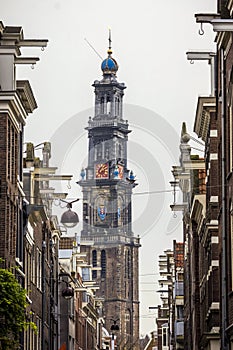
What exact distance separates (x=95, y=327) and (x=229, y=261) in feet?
322

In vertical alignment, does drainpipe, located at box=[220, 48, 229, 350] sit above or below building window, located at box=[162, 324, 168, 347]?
below

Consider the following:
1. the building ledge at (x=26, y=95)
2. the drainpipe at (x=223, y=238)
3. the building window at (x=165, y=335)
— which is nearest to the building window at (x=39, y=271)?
the building ledge at (x=26, y=95)

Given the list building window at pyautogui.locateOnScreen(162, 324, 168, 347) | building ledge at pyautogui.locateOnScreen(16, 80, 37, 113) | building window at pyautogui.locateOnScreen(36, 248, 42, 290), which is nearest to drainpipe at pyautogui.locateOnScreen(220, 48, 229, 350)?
building ledge at pyautogui.locateOnScreen(16, 80, 37, 113)

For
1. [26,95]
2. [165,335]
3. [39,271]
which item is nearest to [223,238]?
[26,95]

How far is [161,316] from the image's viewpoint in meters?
144

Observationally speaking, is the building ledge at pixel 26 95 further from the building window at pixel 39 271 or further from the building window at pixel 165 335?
the building window at pixel 165 335

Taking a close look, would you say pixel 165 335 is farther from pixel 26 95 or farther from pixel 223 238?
pixel 223 238

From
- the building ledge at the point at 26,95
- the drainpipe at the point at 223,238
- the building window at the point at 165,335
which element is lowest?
the drainpipe at the point at 223,238

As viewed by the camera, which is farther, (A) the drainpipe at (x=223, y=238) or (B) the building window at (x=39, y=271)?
(B) the building window at (x=39, y=271)

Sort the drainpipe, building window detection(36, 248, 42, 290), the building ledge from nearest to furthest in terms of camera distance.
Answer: the drainpipe → the building ledge → building window detection(36, 248, 42, 290)

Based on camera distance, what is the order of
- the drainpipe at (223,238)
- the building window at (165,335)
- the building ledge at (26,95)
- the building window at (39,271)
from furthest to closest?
the building window at (165,335) < the building window at (39,271) < the building ledge at (26,95) < the drainpipe at (223,238)

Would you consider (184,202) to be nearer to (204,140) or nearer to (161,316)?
(204,140)

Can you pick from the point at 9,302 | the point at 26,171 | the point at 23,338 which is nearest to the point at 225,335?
the point at 9,302

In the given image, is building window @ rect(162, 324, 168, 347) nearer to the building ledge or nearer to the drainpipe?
the building ledge
